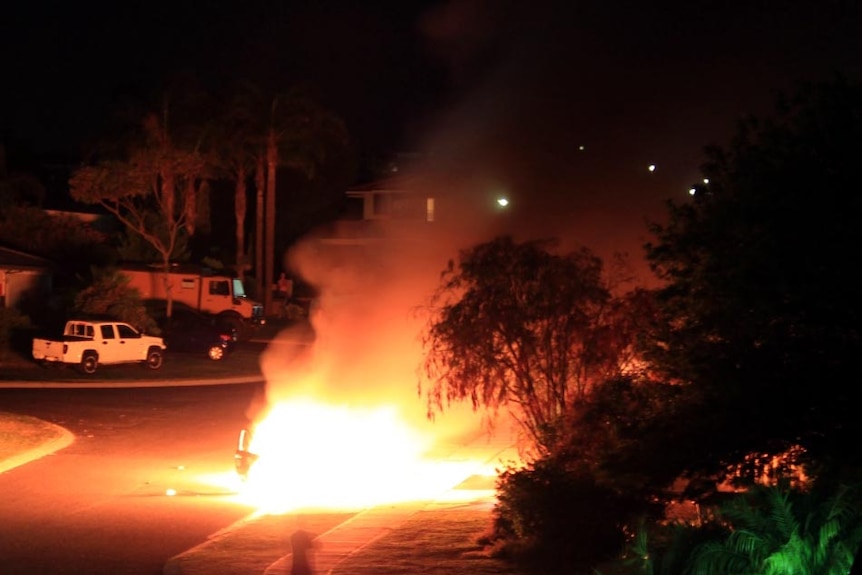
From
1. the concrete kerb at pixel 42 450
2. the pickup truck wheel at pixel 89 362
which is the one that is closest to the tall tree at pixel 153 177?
the pickup truck wheel at pixel 89 362

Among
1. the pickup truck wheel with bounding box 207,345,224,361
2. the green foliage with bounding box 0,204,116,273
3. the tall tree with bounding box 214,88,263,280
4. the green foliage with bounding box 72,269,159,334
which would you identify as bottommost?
the pickup truck wheel with bounding box 207,345,224,361

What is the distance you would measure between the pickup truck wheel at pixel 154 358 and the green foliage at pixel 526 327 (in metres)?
25.6

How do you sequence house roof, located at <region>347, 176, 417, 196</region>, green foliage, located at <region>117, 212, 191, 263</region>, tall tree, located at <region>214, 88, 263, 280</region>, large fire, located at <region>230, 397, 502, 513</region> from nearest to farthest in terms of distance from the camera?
large fire, located at <region>230, 397, 502, 513</region>
house roof, located at <region>347, 176, 417, 196</region>
tall tree, located at <region>214, 88, 263, 280</region>
green foliage, located at <region>117, 212, 191, 263</region>

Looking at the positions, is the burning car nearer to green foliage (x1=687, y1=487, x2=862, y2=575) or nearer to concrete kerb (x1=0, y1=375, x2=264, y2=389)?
green foliage (x1=687, y1=487, x2=862, y2=575)

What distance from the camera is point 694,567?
8.17 metres

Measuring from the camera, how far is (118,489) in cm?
1664

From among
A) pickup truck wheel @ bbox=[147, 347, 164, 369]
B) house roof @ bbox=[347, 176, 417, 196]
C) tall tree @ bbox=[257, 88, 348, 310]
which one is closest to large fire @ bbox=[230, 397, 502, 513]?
pickup truck wheel @ bbox=[147, 347, 164, 369]

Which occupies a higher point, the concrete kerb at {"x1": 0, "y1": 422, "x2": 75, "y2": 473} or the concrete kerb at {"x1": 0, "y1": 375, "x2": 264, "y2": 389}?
the concrete kerb at {"x1": 0, "y1": 375, "x2": 264, "y2": 389}

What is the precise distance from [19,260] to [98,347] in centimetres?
1389

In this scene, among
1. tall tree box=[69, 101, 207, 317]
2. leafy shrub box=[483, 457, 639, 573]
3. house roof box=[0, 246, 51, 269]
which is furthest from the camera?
tall tree box=[69, 101, 207, 317]

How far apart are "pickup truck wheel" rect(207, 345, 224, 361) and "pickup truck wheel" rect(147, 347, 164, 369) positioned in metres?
3.62

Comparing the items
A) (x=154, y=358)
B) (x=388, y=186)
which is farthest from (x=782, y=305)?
(x=388, y=186)

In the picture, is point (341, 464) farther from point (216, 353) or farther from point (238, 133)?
point (238, 133)

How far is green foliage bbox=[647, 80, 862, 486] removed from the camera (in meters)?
9.35
